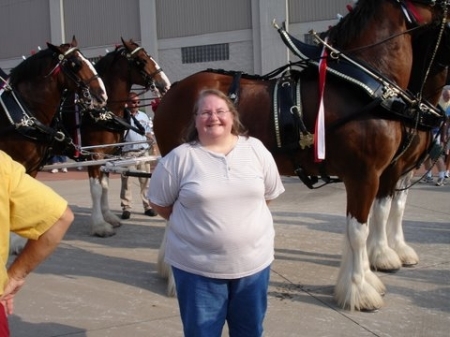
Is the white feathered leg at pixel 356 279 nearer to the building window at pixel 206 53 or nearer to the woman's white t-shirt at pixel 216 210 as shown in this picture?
the woman's white t-shirt at pixel 216 210

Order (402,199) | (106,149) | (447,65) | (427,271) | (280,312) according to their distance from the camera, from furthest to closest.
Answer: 1. (106,149)
2. (402,199)
3. (427,271)
4. (447,65)
5. (280,312)

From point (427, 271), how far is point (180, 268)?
3159 mm

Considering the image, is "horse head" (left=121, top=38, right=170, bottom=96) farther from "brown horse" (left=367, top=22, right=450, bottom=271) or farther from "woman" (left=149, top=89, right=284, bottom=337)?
"woman" (left=149, top=89, right=284, bottom=337)

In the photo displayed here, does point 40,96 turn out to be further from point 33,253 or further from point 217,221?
point 33,253

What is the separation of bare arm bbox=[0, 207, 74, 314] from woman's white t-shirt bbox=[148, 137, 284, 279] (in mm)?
637

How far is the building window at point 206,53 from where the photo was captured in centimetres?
2147

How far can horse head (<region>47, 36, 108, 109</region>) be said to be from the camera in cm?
545

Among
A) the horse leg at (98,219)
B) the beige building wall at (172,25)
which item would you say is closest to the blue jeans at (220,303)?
the horse leg at (98,219)

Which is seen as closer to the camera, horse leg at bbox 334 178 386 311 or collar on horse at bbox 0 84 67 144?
horse leg at bbox 334 178 386 311

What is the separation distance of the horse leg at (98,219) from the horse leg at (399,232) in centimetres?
337

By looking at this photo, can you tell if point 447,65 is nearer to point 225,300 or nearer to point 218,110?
point 218,110

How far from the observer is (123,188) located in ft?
25.3

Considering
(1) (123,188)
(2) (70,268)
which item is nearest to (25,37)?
(1) (123,188)

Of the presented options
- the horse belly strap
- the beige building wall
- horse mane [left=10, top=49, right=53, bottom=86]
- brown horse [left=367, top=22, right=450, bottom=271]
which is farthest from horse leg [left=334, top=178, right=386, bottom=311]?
the beige building wall
